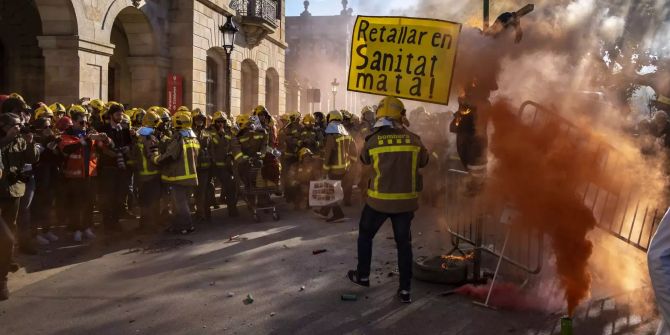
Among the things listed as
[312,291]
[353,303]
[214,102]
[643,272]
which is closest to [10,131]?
[312,291]

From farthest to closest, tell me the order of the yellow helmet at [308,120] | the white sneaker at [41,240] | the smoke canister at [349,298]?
the yellow helmet at [308,120] < the white sneaker at [41,240] < the smoke canister at [349,298]

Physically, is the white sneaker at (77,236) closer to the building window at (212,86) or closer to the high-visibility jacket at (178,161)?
the high-visibility jacket at (178,161)

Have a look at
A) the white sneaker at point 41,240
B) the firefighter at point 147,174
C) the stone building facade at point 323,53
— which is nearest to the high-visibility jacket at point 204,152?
the firefighter at point 147,174

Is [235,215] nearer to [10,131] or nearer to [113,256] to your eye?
[113,256]

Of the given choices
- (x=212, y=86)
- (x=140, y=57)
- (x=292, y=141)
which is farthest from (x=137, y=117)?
(x=212, y=86)

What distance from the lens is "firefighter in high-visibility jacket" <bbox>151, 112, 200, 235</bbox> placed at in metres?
7.71

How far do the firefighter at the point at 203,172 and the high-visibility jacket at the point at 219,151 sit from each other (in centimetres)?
7

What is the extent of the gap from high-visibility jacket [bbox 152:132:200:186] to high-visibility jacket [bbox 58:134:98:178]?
885mm

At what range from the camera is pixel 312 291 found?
17.0 feet

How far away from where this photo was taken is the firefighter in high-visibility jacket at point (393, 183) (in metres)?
5.04

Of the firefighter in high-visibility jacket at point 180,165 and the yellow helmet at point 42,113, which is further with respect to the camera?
the yellow helmet at point 42,113

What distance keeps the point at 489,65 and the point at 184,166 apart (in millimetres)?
4618

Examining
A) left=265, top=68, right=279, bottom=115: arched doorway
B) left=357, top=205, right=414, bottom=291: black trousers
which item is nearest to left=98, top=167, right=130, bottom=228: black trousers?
left=357, top=205, right=414, bottom=291: black trousers

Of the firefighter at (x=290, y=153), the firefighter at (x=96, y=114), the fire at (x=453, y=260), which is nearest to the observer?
the fire at (x=453, y=260)
